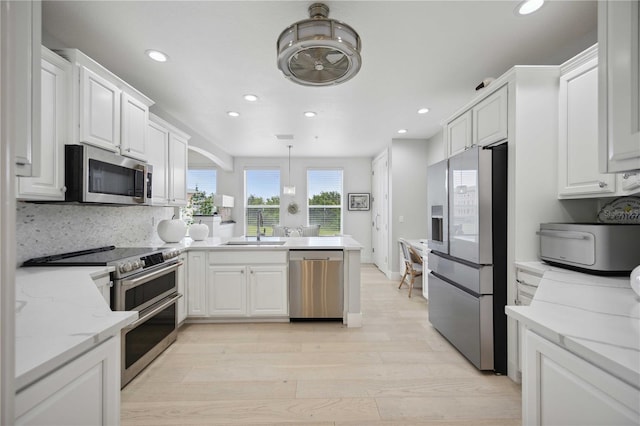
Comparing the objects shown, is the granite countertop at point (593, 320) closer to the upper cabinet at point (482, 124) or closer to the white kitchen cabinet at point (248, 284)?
the upper cabinet at point (482, 124)

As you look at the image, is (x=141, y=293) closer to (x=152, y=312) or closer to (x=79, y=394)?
(x=152, y=312)

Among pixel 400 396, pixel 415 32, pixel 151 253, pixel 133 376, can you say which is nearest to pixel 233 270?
pixel 151 253

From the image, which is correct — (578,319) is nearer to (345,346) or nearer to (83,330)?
(83,330)

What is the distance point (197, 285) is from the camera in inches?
124

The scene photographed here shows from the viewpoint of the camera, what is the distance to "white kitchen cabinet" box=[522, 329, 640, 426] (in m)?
0.71

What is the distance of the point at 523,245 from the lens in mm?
2072

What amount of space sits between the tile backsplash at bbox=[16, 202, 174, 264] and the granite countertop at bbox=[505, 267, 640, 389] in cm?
287

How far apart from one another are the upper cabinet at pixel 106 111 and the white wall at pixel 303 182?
4.26m

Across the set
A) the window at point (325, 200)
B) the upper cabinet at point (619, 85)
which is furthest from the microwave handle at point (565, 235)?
the window at point (325, 200)

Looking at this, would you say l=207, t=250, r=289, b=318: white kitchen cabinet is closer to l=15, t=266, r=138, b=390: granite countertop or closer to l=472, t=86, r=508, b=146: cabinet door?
l=15, t=266, r=138, b=390: granite countertop

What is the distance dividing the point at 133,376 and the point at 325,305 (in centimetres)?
180

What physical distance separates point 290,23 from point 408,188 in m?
3.83

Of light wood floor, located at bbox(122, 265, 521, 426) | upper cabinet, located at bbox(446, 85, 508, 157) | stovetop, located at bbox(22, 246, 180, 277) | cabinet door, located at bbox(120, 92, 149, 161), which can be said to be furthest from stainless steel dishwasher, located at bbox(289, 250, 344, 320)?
cabinet door, located at bbox(120, 92, 149, 161)

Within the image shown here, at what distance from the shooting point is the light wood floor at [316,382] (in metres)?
1.74
